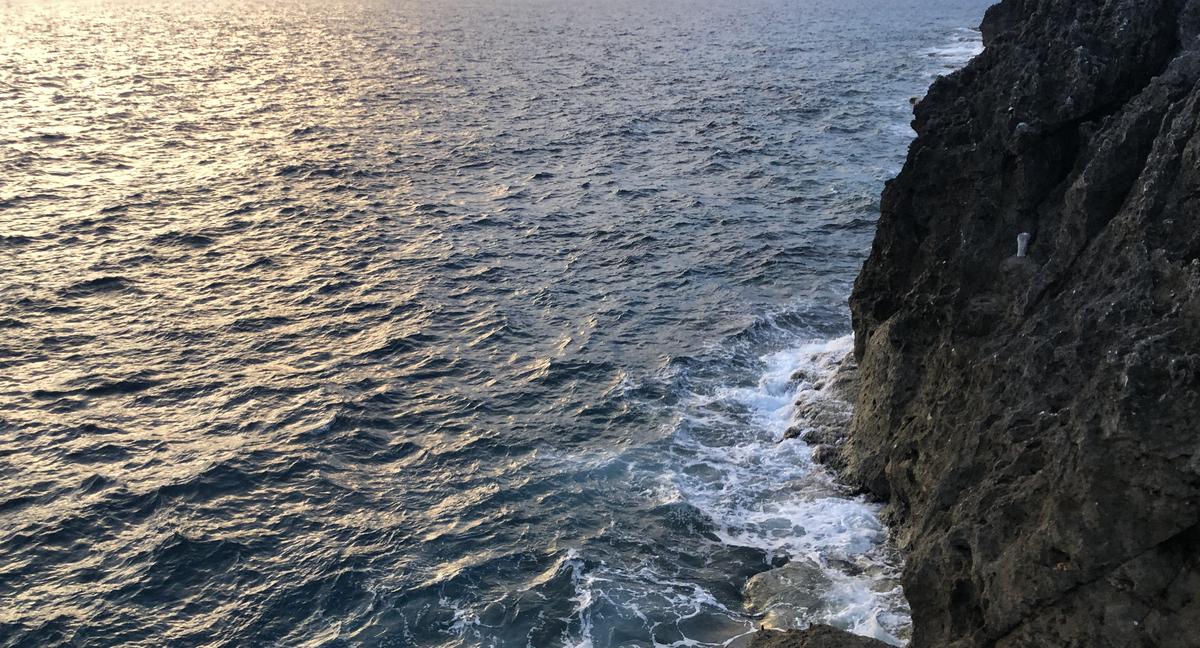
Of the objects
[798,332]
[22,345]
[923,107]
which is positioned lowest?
[798,332]

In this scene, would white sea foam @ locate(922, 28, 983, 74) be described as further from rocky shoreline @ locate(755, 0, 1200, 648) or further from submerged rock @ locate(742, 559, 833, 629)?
submerged rock @ locate(742, 559, 833, 629)

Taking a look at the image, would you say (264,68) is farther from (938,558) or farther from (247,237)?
(938,558)

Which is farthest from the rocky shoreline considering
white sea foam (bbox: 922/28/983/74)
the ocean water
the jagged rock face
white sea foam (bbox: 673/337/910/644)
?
white sea foam (bbox: 922/28/983/74)

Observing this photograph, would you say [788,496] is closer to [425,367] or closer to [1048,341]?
[1048,341]

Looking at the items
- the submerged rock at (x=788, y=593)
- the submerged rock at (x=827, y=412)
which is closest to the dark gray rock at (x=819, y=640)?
the submerged rock at (x=788, y=593)

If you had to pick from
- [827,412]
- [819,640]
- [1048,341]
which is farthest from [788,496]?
[1048,341]

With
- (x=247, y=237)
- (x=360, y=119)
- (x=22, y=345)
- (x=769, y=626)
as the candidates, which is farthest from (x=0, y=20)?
(x=769, y=626)
